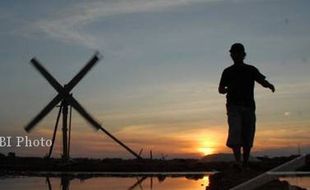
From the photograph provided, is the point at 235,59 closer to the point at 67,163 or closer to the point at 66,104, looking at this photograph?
the point at 67,163

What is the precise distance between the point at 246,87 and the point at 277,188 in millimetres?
2543

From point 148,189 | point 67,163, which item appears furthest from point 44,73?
point 148,189

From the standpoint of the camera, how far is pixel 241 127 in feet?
31.7

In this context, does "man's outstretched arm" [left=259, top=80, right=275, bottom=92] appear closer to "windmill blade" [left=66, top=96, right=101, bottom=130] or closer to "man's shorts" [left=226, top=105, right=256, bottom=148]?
"man's shorts" [left=226, top=105, right=256, bottom=148]

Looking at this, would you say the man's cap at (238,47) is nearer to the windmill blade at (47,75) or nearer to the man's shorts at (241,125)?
the man's shorts at (241,125)

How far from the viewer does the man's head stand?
32.3 ft

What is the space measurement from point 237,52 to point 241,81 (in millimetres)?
485

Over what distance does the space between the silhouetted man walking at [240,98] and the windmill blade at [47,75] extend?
148 ft

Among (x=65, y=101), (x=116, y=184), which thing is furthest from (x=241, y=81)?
(x=65, y=101)

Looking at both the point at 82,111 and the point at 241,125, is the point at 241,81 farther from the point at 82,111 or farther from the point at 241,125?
the point at 82,111

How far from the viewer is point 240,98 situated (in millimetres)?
9844

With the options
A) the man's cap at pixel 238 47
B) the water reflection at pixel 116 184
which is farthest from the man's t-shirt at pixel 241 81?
the water reflection at pixel 116 184

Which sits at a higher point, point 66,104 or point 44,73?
point 44,73

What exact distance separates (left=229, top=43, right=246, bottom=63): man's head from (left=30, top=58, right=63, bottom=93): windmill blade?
148 ft
